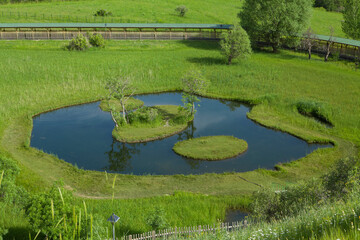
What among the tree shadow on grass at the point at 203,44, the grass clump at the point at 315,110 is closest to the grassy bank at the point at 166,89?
Answer: the tree shadow on grass at the point at 203,44

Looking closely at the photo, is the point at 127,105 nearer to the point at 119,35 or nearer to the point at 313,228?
the point at 313,228

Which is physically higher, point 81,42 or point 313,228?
point 81,42

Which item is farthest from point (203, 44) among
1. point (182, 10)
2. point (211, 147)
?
point (211, 147)

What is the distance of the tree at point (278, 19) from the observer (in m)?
66.1

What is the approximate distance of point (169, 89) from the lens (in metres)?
49.1

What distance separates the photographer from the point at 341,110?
39.8m

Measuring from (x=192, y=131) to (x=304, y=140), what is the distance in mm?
10396

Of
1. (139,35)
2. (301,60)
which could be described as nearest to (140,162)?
(301,60)

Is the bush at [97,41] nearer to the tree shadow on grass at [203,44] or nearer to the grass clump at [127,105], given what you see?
the tree shadow on grass at [203,44]

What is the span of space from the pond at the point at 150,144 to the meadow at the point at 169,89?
1266 millimetres

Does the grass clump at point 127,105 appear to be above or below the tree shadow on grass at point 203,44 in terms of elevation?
below

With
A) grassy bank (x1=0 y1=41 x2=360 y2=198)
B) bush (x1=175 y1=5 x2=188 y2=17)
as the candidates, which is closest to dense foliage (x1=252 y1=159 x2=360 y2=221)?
grassy bank (x1=0 y1=41 x2=360 y2=198)

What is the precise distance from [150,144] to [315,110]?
1868cm

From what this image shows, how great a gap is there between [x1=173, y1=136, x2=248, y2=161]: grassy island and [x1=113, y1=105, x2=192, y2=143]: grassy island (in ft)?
9.01
